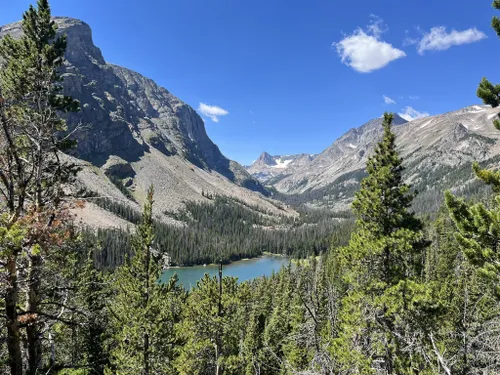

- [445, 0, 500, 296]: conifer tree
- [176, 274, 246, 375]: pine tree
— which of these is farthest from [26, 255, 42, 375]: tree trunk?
[176, 274, 246, 375]: pine tree

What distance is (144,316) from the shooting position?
20531mm

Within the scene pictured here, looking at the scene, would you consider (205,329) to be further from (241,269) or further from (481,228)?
(241,269)

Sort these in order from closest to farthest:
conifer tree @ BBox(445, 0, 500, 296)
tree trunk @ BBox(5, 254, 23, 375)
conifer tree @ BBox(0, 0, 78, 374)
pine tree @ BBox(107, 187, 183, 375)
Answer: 1. tree trunk @ BBox(5, 254, 23, 375)
2. conifer tree @ BBox(0, 0, 78, 374)
3. conifer tree @ BBox(445, 0, 500, 296)
4. pine tree @ BBox(107, 187, 183, 375)

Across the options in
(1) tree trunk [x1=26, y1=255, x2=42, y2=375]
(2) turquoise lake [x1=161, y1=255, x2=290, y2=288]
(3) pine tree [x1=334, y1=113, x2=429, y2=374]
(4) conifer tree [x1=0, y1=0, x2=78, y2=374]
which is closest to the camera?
(4) conifer tree [x1=0, y1=0, x2=78, y2=374]

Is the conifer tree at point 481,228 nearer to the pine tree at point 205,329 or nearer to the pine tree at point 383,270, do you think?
the pine tree at point 383,270

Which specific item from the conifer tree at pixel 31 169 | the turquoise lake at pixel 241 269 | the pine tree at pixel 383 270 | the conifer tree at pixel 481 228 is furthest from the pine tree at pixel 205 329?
the turquoise lake at pixel 241 269

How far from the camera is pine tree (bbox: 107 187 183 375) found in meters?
20.3

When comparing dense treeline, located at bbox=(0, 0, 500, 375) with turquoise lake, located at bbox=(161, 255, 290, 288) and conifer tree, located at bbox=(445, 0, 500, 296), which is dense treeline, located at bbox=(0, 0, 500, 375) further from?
turquoise lake, located at bbox=(161, 255, 290, 288)

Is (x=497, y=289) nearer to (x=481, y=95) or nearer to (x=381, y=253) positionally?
(x=481, y=95)

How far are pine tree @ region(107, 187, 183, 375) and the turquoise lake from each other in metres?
105

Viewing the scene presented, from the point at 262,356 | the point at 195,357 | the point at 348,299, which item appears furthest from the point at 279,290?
the point at 348,299

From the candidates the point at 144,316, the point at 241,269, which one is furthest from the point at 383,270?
the point at 241,269

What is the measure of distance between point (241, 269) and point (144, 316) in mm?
140207

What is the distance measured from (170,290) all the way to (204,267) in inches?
5271
